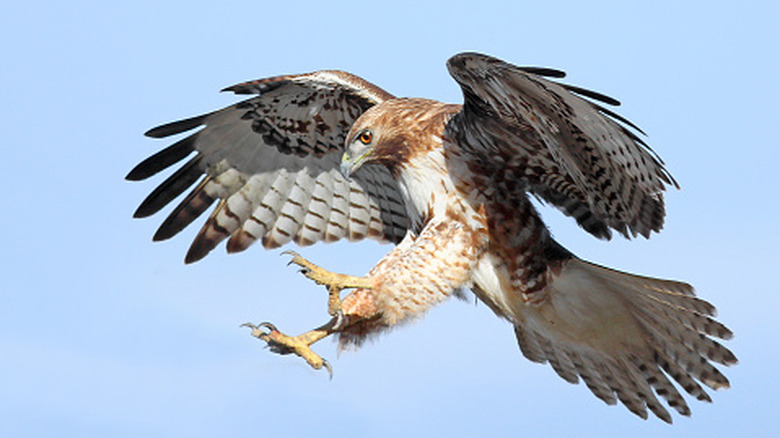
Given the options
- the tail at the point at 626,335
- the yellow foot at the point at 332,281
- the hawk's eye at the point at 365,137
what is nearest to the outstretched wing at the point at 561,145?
the tail at the point at 626,335

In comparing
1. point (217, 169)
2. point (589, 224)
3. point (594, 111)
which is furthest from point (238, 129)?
point (594, 111)

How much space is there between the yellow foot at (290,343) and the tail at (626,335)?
163 centimetres

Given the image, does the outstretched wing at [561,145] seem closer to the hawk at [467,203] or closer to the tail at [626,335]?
the hawk at [467,203]

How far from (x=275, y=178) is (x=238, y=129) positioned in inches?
19.5

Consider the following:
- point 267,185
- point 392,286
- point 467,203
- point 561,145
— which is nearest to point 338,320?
point 392,286

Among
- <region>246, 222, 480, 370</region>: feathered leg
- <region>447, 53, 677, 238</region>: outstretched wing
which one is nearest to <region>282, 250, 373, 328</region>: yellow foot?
<region>246, 222, 480, 370</region>: feathered leg

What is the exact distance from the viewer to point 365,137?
7375 mm

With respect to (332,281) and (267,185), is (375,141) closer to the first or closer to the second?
(332,281)

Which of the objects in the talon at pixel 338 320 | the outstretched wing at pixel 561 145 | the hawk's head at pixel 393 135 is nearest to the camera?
the outstretched wing at pixel 561 145

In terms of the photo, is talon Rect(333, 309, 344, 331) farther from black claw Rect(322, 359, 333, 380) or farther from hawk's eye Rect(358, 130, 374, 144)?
hawk's eye Rect(358, 130, 374, 144)

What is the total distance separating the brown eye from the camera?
24.1 ft

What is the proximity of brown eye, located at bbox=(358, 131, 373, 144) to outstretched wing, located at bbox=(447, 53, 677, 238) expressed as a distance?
1.90ft

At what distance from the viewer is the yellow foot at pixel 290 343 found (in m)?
6.75

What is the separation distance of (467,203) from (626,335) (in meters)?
1.61
